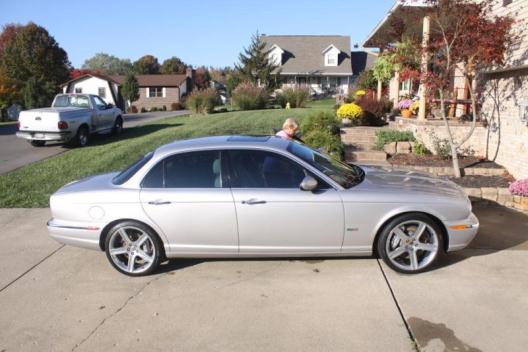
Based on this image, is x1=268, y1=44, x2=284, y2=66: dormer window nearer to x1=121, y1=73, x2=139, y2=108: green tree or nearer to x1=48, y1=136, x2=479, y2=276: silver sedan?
x1=121, y1=73, x2=139, y2=108: green tree

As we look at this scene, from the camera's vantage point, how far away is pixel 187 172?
485cm

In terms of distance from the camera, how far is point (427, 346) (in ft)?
11.3

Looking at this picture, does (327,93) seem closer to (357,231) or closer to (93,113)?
(93,113)

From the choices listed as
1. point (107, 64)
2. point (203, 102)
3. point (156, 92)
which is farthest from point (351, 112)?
point (107, 64)

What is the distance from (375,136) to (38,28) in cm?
4567

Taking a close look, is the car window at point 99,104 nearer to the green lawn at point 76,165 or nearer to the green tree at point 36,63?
the green lawn at point 76,165

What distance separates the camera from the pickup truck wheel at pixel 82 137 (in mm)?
14192

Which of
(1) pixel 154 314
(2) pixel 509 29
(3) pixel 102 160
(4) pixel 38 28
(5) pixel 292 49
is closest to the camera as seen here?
(1) pixel 154 314

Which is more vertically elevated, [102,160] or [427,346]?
[102,160]

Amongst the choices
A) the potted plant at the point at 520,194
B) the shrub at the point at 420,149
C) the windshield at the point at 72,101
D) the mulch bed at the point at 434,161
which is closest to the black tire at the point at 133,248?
the potted plant at the point at 520,194

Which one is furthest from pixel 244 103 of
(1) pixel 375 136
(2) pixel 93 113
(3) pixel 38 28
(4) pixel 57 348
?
(3) pixel 38 28

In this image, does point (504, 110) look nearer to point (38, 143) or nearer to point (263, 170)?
point (263, 170)

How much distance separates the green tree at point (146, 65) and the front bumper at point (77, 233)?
269 feet

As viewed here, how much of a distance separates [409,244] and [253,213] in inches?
65.1
